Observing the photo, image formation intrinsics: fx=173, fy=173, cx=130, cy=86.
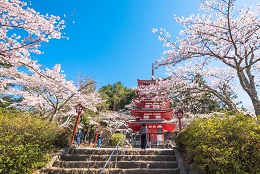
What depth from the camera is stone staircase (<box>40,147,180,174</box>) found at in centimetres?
558

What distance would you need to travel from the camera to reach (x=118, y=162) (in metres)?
6.16

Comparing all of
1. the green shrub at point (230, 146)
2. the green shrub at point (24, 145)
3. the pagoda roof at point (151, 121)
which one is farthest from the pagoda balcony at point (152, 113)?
the green shrub at point (230, 146)

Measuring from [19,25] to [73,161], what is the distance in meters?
4.89

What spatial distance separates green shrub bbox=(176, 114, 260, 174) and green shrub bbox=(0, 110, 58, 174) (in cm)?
484

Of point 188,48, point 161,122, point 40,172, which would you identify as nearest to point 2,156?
point 40,172

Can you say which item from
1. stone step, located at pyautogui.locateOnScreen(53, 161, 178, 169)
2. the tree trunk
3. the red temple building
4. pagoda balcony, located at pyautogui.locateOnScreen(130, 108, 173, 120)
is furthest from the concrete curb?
pagoda balcony, located at pyautogui.locateOnScreen(130, 108, 173, 120)

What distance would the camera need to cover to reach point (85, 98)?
12.9 meters

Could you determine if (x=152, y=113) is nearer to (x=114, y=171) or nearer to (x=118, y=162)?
(x=118, y=162)

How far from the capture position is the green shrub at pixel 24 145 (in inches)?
193

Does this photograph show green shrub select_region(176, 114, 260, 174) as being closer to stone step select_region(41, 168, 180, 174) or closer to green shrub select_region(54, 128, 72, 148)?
stone step select_region(41, 168, 180, 174)

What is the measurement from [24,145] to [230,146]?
6.06m

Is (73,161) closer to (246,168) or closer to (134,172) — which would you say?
(134,172)

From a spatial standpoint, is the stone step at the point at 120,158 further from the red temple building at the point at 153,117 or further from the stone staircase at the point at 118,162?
the red temple building at the point at 153,117

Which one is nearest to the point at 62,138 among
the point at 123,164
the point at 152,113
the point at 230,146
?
the point at 123,164
